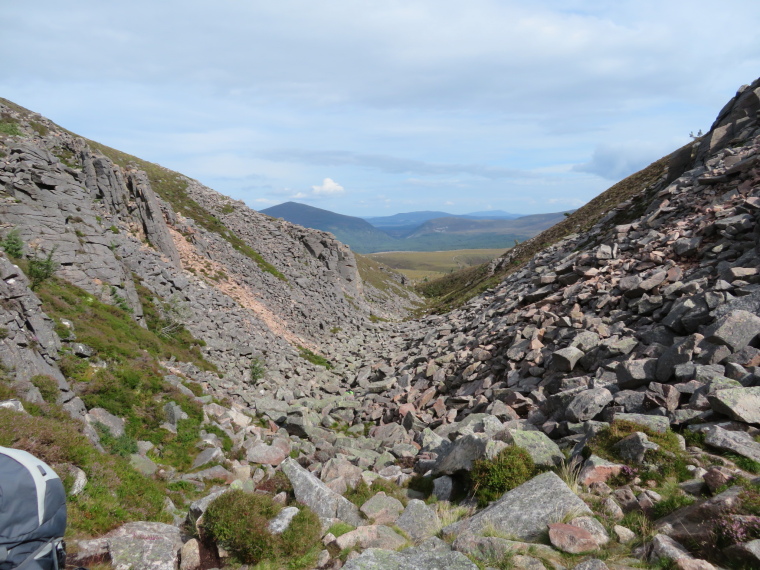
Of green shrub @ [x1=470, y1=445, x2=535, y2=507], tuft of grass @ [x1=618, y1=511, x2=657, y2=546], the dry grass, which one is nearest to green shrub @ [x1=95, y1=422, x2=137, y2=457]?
the dry grass

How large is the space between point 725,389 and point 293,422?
1762 cm

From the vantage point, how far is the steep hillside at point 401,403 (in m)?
8.80

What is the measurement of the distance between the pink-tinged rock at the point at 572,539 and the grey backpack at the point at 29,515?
8508 mm

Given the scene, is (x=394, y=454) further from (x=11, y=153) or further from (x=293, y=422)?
(x=11, y=153)

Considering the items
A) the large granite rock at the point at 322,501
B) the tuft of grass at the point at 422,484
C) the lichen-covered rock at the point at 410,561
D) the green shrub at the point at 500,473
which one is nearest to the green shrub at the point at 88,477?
the large granite rock at the point at 322,501

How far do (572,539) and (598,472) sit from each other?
8.97 feet

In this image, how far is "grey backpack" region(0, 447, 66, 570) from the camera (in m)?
5.81

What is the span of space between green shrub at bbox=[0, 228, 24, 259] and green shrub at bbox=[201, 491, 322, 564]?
1919 centimetres

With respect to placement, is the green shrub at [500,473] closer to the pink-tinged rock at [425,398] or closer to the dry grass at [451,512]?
the dry grass at [451,512]

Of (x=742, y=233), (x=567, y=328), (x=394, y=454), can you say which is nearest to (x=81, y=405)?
(x=394, y=454)

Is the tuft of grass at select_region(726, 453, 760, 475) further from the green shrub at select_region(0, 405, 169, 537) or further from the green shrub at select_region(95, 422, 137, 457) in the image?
the green shrub at select_region(95, 422, 137, 457)

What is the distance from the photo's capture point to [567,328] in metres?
Answer: 21.4

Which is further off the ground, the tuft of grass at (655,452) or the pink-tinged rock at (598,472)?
the tuft of grass at (655,452)

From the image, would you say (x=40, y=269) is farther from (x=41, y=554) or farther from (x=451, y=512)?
(x=451, y=512)
